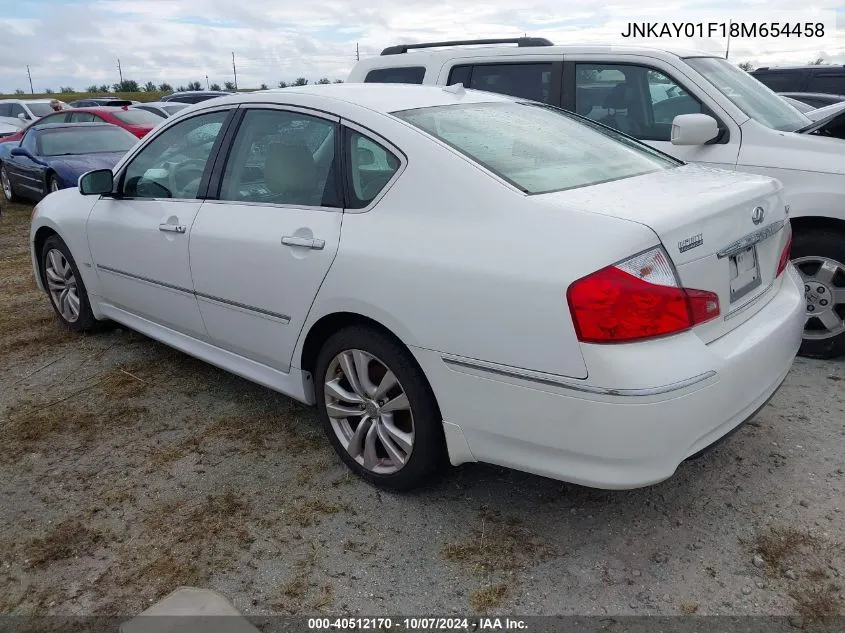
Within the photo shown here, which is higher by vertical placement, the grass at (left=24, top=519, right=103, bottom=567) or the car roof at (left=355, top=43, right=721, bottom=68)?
the car roof at (left=355, top=43, right=721, bottom=68)

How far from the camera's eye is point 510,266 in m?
2.42

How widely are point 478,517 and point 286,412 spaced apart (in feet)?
4.60

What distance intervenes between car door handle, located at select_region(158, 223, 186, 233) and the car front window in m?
3.35

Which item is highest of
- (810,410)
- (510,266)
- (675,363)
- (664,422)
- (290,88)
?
(290,88)

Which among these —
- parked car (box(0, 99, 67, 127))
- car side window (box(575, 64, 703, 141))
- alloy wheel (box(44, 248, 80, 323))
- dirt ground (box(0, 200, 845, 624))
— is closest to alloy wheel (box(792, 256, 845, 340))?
dirt ground (box(0, 200, 845, 624))

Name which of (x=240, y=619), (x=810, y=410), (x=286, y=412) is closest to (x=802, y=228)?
(x=810, y=410)

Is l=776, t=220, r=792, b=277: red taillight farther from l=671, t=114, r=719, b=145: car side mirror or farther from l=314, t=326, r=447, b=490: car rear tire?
l=314, t=326, r=447, b=490: car rear tire

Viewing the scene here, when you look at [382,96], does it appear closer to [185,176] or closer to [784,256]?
[185,176]

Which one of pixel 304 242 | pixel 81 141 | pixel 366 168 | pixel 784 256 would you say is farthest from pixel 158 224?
pixel 81 141

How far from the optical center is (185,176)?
390 centimetres

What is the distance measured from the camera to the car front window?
463cm

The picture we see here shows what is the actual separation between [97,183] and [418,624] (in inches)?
125

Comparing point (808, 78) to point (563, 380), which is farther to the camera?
point (808, 78)

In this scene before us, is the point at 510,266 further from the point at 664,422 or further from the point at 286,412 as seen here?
the point at 286,412
